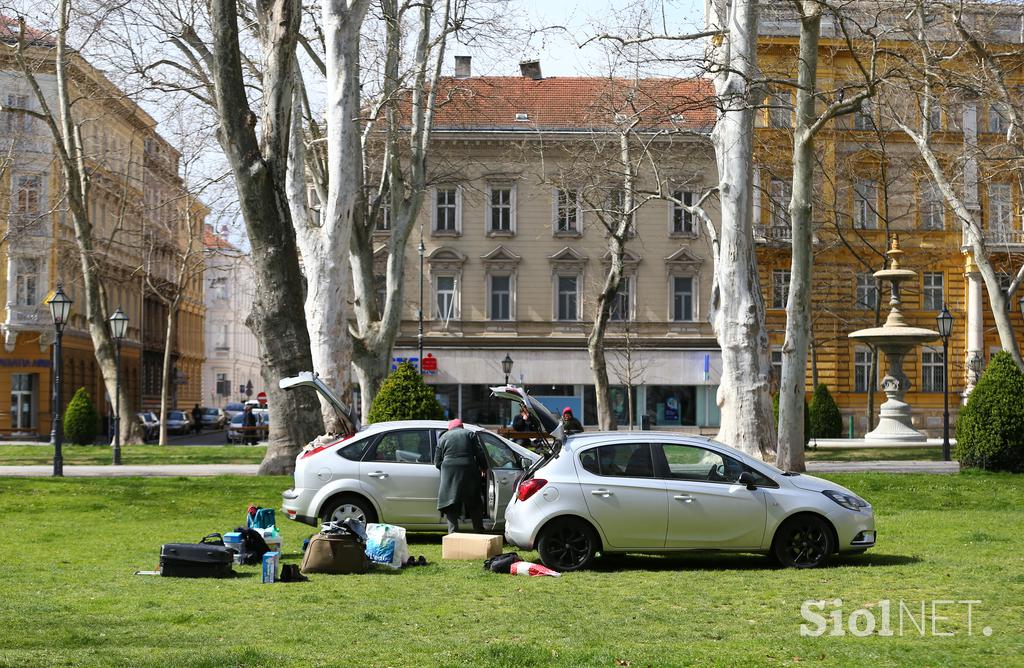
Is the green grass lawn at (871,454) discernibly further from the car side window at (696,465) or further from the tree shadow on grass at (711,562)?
the car side window at (696,465)

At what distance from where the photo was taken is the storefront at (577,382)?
187 feet

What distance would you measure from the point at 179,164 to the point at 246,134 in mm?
19910

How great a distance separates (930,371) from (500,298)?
720 inches

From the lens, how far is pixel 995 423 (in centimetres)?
2591

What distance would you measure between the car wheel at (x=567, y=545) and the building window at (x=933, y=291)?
4744 cm

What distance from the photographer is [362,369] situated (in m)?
32.9

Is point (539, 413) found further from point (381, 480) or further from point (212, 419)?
point (212, 419)

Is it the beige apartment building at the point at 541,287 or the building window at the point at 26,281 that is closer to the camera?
the beige apartment building at the point at 541,287

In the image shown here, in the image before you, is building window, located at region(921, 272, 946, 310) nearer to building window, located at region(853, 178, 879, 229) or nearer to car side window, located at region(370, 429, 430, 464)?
building window, located at region(853, 178, 879, 229)

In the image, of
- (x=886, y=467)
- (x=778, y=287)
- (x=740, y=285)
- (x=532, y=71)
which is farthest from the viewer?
(x=532, y=71)

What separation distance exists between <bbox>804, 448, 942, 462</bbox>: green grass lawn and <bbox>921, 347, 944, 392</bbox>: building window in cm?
1888

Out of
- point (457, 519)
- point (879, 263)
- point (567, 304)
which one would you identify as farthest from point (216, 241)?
point (457, 519)

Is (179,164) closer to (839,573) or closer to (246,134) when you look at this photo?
(246,134)

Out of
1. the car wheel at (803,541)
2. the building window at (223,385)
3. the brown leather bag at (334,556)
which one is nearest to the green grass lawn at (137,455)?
the brown leather bag at (334,556)
